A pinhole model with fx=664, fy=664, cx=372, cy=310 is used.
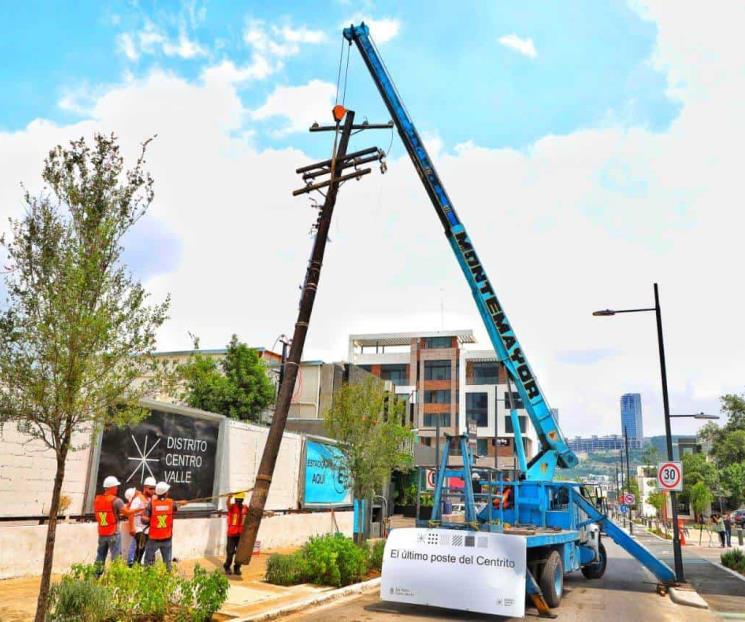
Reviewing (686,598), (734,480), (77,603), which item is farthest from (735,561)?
(734,480)

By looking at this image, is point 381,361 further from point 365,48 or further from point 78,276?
point 78,276

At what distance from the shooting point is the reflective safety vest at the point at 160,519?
1152cm

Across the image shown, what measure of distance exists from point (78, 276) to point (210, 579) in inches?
186

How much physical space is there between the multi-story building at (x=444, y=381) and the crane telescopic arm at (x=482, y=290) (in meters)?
63.3

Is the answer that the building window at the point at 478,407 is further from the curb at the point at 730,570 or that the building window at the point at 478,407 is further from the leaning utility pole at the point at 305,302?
the leaning utility pole at the point at 305,302

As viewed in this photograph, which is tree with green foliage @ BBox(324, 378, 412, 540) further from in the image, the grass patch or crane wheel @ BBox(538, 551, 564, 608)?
crane wheel @ BBox(538, 551, 564, 608)

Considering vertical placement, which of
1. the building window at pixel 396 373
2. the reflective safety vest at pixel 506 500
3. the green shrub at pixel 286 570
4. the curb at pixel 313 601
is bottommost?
the curb at pixel 313 601

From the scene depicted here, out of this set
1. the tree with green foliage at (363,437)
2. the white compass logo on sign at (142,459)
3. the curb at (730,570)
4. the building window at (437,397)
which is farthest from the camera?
the building window at (437,397)

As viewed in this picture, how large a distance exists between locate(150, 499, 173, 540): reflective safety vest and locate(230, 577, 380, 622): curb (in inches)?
97.4

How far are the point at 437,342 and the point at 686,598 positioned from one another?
71432 millimetres

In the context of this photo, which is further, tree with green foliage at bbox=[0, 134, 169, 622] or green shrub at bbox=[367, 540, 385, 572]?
green shrub at bbox=[367, 540, 385, 572]

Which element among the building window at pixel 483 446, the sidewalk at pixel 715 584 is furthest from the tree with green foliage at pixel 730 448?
the sidewalk at pixel 715 584

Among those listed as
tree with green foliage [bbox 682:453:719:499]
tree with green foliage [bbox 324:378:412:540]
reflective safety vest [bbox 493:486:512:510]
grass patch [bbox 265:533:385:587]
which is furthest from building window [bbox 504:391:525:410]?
tree with green foliage [bbox 682:453:719:499]

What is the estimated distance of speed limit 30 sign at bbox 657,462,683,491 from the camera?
53.7 ft
